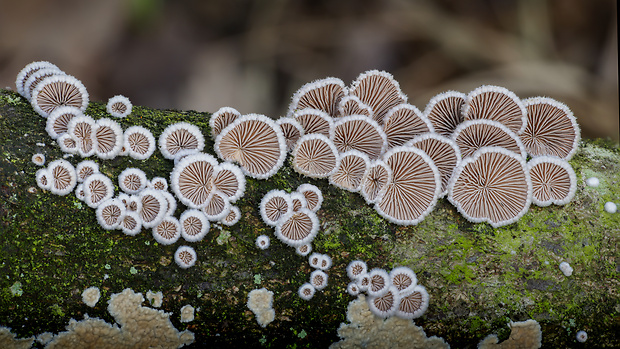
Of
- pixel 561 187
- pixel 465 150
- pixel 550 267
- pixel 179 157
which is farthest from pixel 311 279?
pixel 561 187

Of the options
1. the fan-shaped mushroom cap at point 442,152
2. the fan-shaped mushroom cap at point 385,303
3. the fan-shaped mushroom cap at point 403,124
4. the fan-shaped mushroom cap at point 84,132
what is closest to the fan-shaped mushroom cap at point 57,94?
the fan-shaped mushroom cap at point 84,132

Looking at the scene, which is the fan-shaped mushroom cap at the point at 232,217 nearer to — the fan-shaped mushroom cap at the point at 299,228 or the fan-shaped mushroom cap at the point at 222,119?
the fan-shaped mushroom cap at the point at 299,228

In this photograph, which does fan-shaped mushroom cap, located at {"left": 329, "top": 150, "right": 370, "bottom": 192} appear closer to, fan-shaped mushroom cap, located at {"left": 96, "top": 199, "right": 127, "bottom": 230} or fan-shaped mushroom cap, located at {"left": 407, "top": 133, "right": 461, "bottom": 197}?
fan-shaped mushroom cap, located at {"left": 407, "top": 133, "right": 461, "bottom": 197}

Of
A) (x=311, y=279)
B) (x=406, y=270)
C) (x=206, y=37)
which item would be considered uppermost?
(x=206, y=37)

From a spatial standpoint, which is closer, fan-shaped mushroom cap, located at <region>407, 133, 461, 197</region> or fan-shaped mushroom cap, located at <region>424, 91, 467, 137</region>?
fan-shaped mushroom cap, located at <region>407, 133, 461, 197</region>

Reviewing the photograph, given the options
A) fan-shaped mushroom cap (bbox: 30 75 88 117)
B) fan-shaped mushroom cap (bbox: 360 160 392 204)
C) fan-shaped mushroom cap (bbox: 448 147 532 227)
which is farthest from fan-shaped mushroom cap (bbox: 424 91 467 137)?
fan-shaped mushroom cap (bbox: 30 75 88 117)

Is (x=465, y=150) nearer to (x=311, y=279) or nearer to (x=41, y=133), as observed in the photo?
(x=311, y=279)
